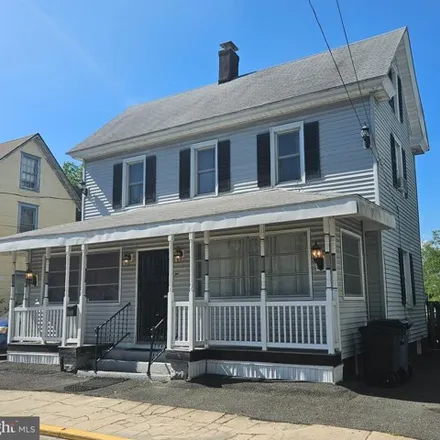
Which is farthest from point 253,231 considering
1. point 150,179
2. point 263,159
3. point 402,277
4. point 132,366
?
point 402,277

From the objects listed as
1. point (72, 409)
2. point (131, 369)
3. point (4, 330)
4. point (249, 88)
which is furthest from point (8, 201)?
point (72, 409)

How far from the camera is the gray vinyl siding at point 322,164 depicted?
35.6 ft

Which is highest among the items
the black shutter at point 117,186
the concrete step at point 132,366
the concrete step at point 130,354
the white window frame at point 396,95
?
the white window frame at point 396,95

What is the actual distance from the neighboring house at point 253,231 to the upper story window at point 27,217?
11.4 meters

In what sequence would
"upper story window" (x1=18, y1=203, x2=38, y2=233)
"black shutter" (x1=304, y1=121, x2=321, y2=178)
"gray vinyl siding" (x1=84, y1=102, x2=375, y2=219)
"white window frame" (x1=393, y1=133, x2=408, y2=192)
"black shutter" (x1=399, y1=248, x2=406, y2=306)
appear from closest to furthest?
1. "gray vinyl siding" (x1=84, y1=102, x2=375, y2=219)
2. "black shutter" (x1=304, y1=121, x2=321, y2=178)
3. "black shutter" (x1=399, y1=248, x2=406, y2=306)
4. "white window frame" (x1=393, y1=133, x2=408, y2=192)
5. "upper story window" (x1=18, y1=203, x2=38, y2=233)

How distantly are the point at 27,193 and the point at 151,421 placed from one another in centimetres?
2103

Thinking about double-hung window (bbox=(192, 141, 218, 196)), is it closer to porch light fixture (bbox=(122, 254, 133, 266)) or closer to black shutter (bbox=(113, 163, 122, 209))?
porch light fixture (bbox=(122, 254, 133, 266))

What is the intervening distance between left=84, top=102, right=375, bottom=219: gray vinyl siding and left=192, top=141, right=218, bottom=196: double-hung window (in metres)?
0.25

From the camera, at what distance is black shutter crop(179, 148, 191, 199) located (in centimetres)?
1295

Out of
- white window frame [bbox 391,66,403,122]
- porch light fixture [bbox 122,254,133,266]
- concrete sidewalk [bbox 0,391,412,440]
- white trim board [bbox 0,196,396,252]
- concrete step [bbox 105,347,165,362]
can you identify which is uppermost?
white window frame [bbox 391,66,403,122]

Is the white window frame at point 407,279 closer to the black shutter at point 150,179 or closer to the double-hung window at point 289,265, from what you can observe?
the double-hung window at point 289,265

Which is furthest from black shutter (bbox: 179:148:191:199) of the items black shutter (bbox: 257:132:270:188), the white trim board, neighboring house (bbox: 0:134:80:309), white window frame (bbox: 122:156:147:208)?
neighboring house (bbox: 0:134:80:309)

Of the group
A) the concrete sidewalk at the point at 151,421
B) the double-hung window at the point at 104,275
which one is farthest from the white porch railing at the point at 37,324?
the concrete sidewalk at the point at 151,421

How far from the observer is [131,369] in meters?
9.85
